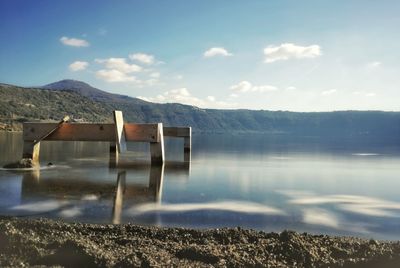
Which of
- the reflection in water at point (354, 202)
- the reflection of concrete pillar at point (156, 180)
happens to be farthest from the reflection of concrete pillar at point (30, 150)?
the reflection in water at point (354, 202)

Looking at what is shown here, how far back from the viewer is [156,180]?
17.6 meters

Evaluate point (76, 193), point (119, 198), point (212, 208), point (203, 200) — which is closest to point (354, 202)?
point (203, 200)

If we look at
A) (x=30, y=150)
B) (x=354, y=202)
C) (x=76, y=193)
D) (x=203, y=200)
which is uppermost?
(x=30, y=150)

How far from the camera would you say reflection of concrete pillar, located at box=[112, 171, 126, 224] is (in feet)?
34.0

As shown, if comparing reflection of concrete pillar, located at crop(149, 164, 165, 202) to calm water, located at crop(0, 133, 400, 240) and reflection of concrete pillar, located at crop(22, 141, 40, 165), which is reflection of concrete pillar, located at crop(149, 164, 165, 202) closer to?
calm water, located at crop(0, 133, 400, 240)

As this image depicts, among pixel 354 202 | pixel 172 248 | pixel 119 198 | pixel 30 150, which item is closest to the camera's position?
pixel 172 248

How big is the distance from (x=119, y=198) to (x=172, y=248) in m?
5.81

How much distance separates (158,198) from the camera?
13.5 meters

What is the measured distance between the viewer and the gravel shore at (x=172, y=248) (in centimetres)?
684

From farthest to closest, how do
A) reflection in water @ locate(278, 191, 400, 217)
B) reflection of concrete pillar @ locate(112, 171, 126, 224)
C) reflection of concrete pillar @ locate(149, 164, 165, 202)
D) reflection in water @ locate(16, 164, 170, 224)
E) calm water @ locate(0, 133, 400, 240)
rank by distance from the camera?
reflection of concrete pillar @ locate(149, 164, 165, 202), reflection in water @ locate(278, 191, 400, 217), reflection in water @ locate(16, 164, 170, 224), calm water @ locate(0, 133, 400, 240), reflection of concrete pillar @ locate(112, 171, 126, 224)

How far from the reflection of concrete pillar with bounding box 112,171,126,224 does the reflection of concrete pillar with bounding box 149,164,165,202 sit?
0.98 meters

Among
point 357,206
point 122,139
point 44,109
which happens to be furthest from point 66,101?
point 357,206

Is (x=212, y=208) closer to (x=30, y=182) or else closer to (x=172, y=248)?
(x=172, y=248)

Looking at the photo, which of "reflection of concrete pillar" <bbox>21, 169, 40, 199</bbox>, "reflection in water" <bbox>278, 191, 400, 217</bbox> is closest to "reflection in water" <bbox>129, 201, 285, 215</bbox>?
"reflection in water" <bbox>278, 191, 400, 217</bbox>
